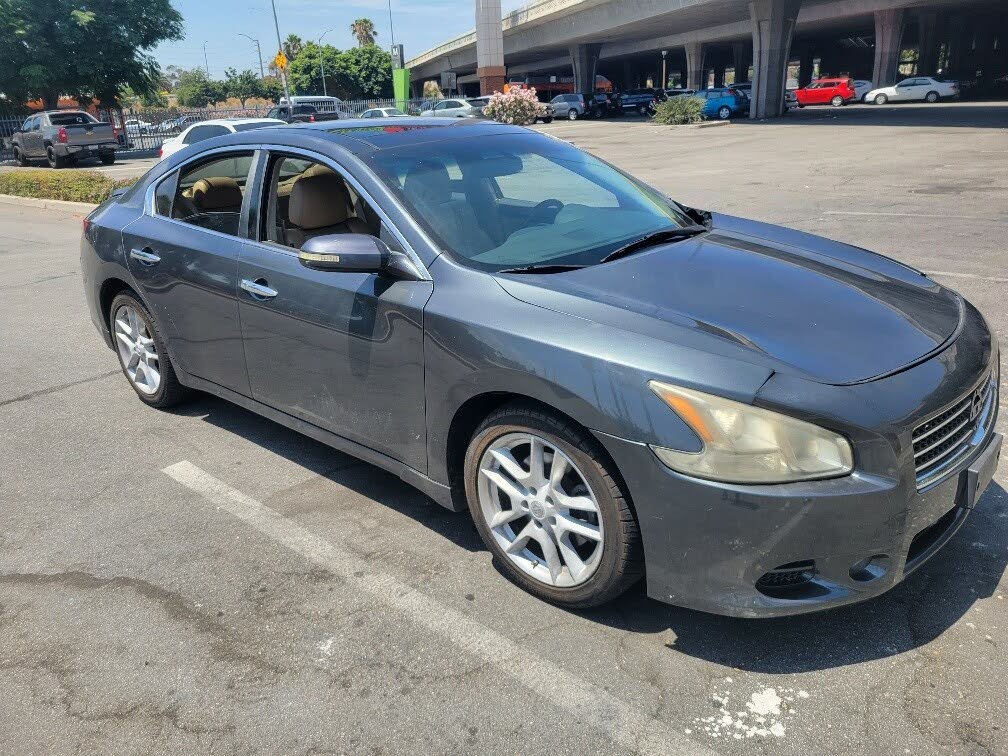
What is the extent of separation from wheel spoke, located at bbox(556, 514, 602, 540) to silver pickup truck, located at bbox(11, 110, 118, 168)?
99.6 ft

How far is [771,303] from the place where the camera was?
9.63 feet

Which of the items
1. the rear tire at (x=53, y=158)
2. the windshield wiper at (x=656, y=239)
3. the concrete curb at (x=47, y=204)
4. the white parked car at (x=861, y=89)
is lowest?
the concrete curb at (x=47, y=204)

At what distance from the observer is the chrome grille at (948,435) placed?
2523mm

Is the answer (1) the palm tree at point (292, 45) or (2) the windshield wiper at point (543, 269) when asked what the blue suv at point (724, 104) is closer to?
(2) the windshield wiper at point (543, 269)

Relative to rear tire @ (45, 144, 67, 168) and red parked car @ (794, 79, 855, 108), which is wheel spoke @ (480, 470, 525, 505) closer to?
rear tire @ (45, 144, 67, 168)

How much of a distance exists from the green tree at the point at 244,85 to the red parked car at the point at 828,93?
285 ft

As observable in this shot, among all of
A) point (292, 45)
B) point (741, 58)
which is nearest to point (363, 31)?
point (292, 45)

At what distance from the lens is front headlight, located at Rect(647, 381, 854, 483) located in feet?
7.88

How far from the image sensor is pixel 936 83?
47.5 metres

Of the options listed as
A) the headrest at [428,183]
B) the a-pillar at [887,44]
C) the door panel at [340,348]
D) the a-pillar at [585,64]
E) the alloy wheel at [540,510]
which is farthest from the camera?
the a-pillar at [585,64]

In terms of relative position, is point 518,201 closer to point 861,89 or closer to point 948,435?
point 948,435

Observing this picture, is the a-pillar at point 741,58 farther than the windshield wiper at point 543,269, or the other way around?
the a-pillar at point 741,58

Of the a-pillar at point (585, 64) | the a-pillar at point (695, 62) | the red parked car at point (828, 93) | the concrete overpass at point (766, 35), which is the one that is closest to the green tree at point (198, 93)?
the concrete overpass at point (766, 35)

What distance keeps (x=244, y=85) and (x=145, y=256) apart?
125723mm
